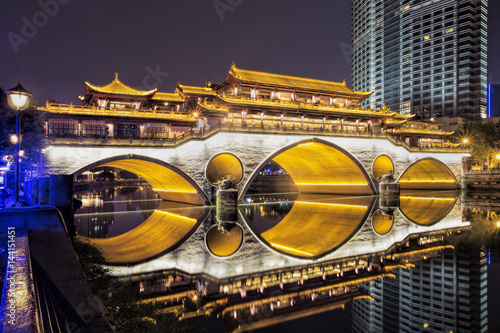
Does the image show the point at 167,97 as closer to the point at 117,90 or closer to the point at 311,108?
the point at 117,90

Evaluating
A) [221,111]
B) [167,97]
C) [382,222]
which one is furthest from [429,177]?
[167,97]

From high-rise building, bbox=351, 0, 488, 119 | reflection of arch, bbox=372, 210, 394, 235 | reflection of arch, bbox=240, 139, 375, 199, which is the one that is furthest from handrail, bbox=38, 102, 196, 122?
high-rise building, bbox=351, 0, 488, 119

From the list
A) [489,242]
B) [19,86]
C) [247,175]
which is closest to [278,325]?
[19,86]

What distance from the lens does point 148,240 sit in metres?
13.8

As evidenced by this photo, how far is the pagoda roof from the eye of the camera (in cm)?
2692

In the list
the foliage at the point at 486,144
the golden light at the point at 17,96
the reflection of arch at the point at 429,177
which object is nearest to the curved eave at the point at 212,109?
the golden light at the point at 17,96

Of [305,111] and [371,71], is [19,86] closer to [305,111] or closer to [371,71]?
[305,111]

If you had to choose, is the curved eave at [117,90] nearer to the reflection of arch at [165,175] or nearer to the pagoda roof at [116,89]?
the pagoda roof at [116,89]

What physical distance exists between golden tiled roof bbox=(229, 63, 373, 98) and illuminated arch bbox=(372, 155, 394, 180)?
720 centimetres

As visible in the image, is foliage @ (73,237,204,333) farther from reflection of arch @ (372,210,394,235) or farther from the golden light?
reflection of arch @ (372,210,394,235)

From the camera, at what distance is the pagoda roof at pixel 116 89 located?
26922mm

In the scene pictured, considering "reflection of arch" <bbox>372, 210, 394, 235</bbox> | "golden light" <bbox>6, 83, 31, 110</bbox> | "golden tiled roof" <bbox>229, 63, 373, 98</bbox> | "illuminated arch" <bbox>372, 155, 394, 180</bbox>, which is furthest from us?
"illuminated arch" <bbox>372, 155, 394, 180</bbox>

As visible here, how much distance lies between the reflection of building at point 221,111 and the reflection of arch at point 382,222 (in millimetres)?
11846

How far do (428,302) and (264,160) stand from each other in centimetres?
2133
